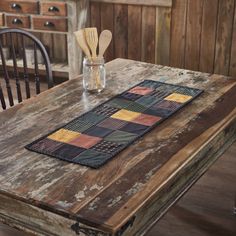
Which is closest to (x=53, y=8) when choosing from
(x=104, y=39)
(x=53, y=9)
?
(x=53, y=9)

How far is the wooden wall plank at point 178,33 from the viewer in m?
3.80

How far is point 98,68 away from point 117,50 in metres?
2.14

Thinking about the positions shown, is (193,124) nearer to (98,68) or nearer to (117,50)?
(98,68)

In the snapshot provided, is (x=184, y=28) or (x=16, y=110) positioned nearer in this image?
(x=16, y=110)

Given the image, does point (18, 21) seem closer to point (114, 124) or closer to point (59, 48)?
point (59, 48)

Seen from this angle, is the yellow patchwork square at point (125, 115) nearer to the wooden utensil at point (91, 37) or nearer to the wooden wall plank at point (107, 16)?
the wooden utensil at point (91, 37)

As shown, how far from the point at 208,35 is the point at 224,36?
125mm

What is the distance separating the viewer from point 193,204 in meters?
2.61

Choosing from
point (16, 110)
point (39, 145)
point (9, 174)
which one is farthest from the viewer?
point (16, 110)

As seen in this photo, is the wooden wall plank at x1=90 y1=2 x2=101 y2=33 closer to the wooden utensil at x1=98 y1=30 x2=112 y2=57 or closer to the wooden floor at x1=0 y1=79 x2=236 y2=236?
the wooden floor at x1=0 y1=79 x2=236 y2=236

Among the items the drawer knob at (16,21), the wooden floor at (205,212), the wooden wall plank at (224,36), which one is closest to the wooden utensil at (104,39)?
the wooden floor at (205,212)

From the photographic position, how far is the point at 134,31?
4.05 metres

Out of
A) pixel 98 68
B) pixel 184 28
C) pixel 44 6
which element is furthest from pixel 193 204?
pixel 44 6

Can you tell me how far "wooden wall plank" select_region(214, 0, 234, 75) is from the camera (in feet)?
12.0
